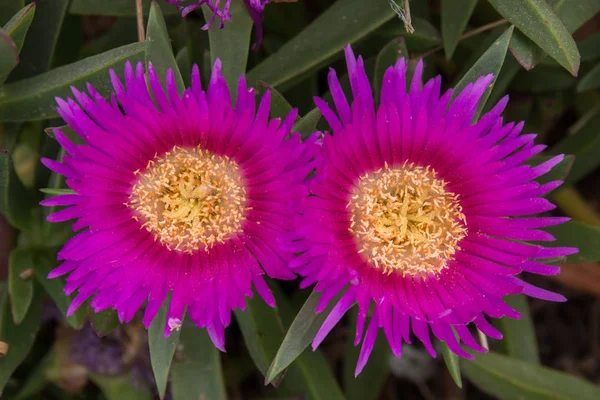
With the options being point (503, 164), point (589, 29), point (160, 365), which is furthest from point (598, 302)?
point (160, 365)

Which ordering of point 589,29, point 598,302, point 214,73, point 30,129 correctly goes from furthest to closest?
1. point 598,302
2. point 589,29
3. point 30,129
4. point 214,73

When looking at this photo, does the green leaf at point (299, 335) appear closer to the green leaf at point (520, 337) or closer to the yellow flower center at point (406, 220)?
the yellow flower center at point (406, 220)

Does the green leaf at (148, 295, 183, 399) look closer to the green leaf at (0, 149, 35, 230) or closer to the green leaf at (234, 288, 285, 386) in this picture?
the green leaf at (234, 288, 285, 386)

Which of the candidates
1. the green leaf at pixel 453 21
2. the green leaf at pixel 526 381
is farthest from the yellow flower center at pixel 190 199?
the green leaf at pixel 526 381

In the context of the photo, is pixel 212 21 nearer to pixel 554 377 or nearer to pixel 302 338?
pixel 302 338

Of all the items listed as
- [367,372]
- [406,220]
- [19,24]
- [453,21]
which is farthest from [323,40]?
[367,372]
